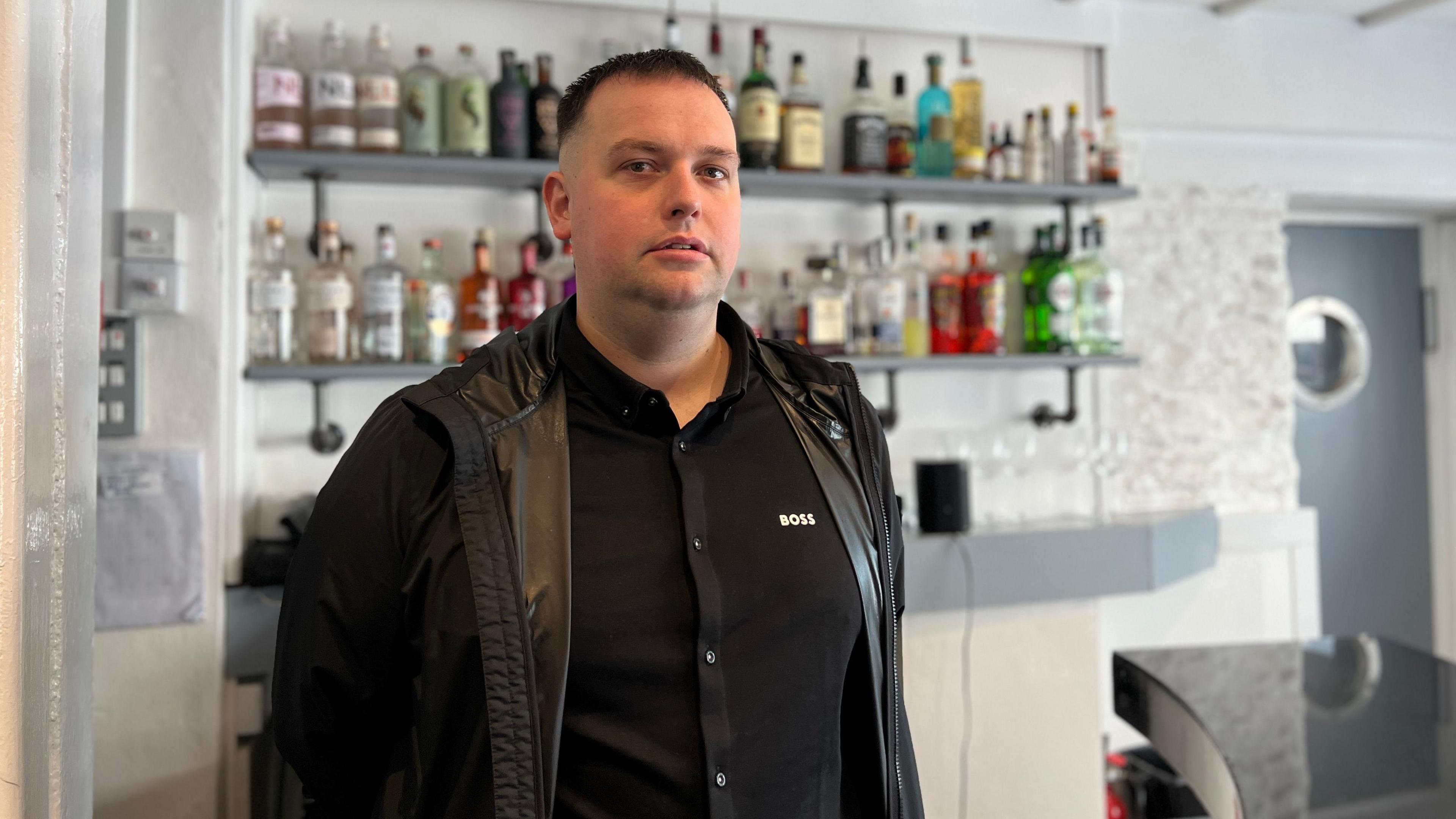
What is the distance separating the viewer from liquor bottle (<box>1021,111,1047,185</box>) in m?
2.65

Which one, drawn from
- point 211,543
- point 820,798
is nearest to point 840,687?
point 820,798

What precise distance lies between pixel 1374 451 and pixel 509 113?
309 centimetres

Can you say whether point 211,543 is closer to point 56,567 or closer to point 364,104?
point 364,104

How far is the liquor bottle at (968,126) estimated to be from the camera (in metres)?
2.62

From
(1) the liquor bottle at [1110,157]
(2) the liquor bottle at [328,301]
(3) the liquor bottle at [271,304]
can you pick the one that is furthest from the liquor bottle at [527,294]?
(1) the liquor bottle at [1110,157]

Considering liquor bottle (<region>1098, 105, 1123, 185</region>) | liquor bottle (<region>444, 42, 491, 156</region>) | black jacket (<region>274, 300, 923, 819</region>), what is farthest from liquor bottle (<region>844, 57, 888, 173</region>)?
black jacket (<region>274, 300, 923, 819</region>)

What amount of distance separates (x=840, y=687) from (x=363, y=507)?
20.5 inches

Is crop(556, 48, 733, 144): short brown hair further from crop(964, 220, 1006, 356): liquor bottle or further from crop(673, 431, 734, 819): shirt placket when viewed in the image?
crop(964, 220, 1006, 356): liquor bottle

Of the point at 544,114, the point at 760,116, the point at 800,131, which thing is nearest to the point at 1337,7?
the point at 800,131

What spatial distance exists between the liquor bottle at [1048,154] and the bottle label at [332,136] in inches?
65.4

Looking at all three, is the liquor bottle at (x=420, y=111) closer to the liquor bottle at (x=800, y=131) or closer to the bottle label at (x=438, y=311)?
the bottle label at (x=438, y=311)

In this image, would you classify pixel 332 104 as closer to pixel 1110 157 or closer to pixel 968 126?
pixel 968 126

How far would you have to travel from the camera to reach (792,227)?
8.76 ft

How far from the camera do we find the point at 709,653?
1.01m
